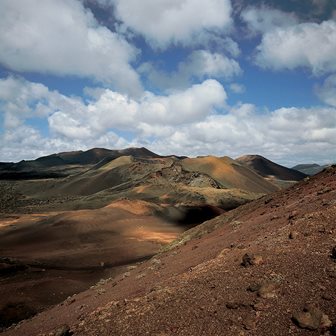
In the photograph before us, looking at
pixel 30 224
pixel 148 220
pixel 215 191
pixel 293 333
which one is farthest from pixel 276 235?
pixel 215 191

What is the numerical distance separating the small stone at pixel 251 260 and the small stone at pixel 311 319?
2.88m

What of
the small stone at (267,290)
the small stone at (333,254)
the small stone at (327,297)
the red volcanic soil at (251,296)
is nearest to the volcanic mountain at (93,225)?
the red volcanic soil at (251,296)

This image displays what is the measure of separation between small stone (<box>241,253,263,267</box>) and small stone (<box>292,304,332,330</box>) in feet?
9.44

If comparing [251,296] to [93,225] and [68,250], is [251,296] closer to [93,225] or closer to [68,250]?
[68,250]

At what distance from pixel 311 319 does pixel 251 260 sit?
3.38 meters

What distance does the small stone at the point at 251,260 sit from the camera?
10.8m

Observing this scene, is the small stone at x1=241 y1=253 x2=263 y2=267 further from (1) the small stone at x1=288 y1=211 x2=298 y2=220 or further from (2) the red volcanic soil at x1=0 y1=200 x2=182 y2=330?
(2) the red volcanic soil at x1=0 y1=200 x2=182 y2=330

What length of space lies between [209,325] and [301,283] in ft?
8.01

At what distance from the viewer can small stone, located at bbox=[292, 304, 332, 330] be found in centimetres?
743

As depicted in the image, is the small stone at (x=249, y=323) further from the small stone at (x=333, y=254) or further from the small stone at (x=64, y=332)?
the small stone at (x=64, y=332)

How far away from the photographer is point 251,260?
35.8ft

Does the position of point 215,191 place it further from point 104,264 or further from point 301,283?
point 301,283

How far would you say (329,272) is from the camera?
30.0 ft

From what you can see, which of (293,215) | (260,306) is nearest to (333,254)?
(260,306)
